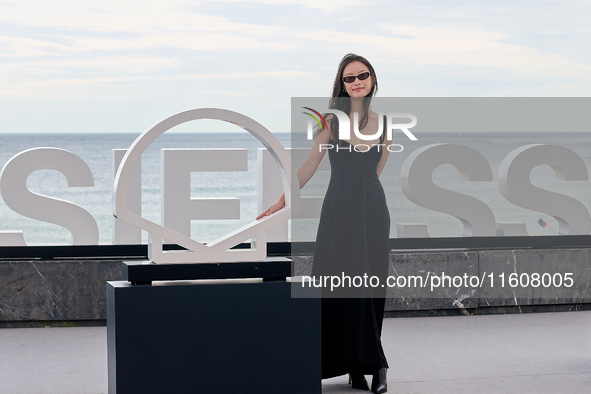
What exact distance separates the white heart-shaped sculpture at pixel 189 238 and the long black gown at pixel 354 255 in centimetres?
46

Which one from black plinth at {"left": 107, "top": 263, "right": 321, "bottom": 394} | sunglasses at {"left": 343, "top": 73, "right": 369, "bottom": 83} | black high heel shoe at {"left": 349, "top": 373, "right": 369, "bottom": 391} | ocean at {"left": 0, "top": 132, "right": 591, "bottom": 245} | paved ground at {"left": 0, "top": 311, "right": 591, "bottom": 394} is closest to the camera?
black plinth at {"left": 107, "top": 263, "right": 321, "bottom": 394}

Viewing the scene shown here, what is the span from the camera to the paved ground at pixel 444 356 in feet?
13.4

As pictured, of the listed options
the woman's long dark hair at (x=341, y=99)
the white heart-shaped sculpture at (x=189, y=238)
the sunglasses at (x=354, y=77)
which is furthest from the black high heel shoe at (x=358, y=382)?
the sunglasses at (x=354, y=77)

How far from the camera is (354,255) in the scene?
12.7 ft

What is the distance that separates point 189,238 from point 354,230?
922 millimetres

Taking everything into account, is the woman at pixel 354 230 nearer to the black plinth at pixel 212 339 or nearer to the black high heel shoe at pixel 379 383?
the black high heel shoe at pixel 379 383

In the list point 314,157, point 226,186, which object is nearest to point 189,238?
point 314,157

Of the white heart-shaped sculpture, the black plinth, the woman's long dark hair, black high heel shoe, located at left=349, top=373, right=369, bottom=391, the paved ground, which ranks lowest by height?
the paved ground

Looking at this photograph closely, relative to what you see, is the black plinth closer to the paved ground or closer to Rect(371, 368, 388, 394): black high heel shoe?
Rect(371, 368, 388, 394): black high heel shoe

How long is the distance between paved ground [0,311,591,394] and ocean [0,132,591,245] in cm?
152

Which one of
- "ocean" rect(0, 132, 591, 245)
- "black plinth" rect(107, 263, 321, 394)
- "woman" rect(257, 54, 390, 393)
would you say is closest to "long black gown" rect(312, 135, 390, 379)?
"woman" rect(257, 54, 390, 393)

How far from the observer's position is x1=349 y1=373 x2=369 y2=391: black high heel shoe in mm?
3949

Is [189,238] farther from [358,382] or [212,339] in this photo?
[358,382]

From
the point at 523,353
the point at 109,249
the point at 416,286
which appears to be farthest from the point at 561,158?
the point at 109,249
